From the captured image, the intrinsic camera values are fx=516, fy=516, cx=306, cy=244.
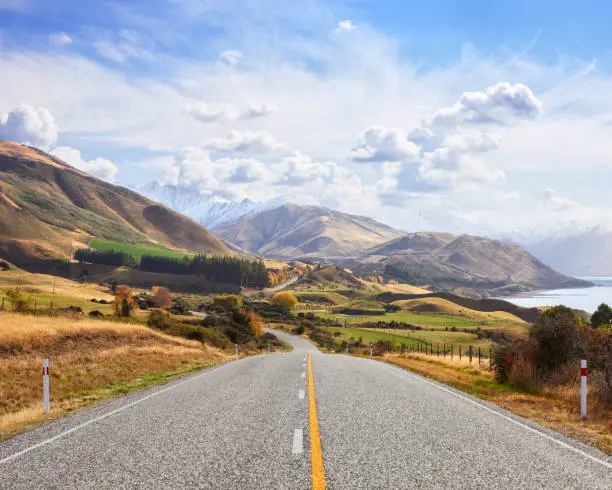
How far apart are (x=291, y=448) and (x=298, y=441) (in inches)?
19.7

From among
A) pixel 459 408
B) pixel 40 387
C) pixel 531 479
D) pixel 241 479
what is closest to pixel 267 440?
pixel 241 479

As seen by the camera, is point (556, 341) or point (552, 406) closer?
point (552, 406)

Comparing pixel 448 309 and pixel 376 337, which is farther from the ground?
pixel 448 309

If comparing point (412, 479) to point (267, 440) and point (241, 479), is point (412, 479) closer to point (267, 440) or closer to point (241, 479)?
point (241, 479)

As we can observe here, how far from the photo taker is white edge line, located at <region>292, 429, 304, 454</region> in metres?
8.65

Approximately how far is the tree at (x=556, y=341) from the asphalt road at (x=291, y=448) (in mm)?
8069

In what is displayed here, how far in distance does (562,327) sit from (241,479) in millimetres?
17870

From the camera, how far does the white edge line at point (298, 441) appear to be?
8.65 m

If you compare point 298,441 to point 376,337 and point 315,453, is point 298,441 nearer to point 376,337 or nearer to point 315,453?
point 315,453

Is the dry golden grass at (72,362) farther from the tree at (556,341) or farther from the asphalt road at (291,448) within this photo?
the tree at (556,341)

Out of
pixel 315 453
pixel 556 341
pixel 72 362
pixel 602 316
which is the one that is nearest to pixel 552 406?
pixel 556 341

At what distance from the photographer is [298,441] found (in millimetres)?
9281

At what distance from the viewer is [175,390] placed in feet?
56.2

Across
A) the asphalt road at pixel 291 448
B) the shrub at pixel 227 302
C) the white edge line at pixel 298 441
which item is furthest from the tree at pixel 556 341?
the shrub at pixel 227 302
